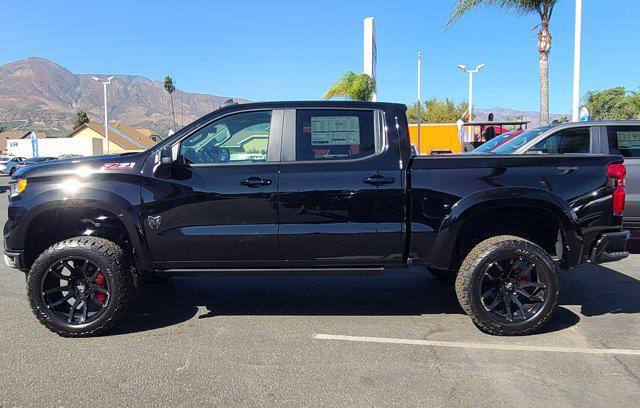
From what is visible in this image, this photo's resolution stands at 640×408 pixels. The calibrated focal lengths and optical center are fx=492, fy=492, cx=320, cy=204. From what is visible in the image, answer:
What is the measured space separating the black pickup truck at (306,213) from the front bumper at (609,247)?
0.01 m

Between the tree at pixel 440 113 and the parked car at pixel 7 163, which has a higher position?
the tree at pixel 440 113

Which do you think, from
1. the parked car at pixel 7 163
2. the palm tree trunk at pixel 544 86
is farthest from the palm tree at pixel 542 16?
the parked car at pixel 7 163

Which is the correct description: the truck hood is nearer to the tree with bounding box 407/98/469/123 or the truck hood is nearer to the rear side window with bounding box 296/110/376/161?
the rear side window with bounding box 296/110/376/161

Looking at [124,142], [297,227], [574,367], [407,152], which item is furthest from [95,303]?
[124,142]

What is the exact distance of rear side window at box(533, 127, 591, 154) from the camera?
7.22 meters

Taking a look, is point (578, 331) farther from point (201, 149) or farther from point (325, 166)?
point (201, 149)

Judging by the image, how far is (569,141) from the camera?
7.27 metres

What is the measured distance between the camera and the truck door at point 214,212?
4148 mm

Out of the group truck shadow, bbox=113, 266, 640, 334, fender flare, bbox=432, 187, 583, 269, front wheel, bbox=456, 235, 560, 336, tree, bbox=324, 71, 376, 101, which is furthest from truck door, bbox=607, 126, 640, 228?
tree, bbox=324, 71, 376, 101

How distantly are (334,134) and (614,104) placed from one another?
57.0 m

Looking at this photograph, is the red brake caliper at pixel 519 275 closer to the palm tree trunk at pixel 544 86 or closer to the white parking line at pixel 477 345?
the white parking line at pixel 477 345

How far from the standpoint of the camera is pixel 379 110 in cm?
443

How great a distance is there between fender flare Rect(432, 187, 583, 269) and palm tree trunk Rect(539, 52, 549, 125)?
1107 centimetres

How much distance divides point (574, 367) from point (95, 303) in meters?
3.96
